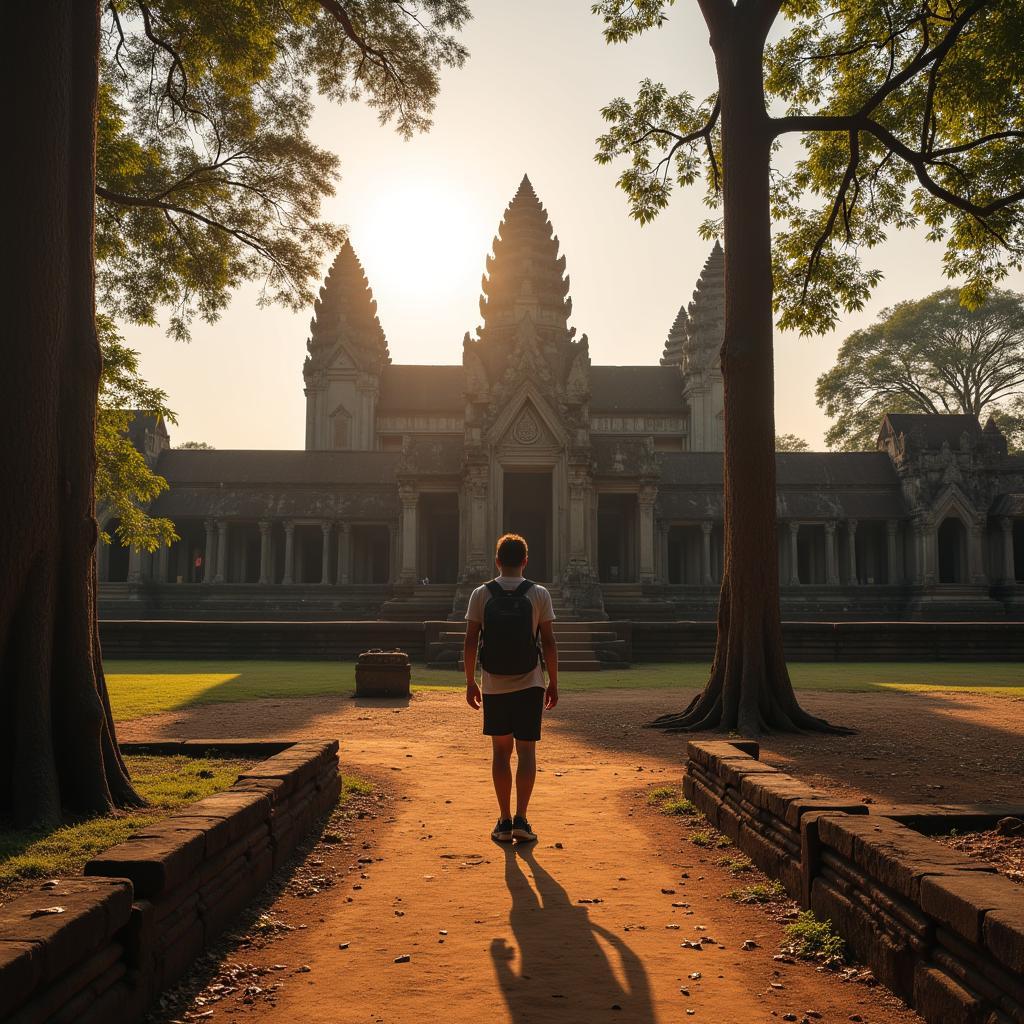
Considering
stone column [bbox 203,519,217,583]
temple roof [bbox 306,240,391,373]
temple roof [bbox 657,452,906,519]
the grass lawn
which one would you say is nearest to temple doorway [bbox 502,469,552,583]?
temple roof [bbox 657,452,906,519]

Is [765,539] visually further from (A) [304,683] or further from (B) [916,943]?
(A) [304,683]

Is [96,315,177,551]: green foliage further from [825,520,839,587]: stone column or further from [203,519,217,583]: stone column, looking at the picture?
[825,520,839,587]: stone column

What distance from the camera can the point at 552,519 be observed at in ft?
101

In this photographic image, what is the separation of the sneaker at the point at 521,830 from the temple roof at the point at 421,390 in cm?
4822

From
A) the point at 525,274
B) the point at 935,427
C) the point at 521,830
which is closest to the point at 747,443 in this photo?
the point at 521,830

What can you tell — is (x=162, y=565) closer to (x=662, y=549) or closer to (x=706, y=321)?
(x=662, y=549)

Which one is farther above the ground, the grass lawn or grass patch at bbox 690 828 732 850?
grass patch at bbox 690 828 732 850

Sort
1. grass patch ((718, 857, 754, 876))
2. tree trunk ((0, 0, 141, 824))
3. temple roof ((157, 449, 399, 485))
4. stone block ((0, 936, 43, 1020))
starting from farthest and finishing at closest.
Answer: temple roof ((157, 449, 399, 485)), tree trunk ((0, 0, 141, 824)), grass patch ((718, 857, 754, 876)), stone block ((0, 936, 43, 1020))

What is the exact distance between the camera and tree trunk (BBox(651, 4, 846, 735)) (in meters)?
11.0

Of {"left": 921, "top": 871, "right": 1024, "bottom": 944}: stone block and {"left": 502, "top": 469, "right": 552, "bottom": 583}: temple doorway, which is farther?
{"left": 502, "top": 469, "right": 552, "bottom": 583}: temple doorway

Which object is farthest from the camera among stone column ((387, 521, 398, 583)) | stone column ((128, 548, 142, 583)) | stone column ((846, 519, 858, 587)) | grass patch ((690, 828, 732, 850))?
stone column ((846, 519, 858, 587))

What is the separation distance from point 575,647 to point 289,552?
1922cm

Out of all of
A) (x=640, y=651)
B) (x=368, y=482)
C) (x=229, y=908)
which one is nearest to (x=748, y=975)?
(x=229, y=908)

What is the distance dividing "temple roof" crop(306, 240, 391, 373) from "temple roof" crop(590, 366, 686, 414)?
1320 centimetres
